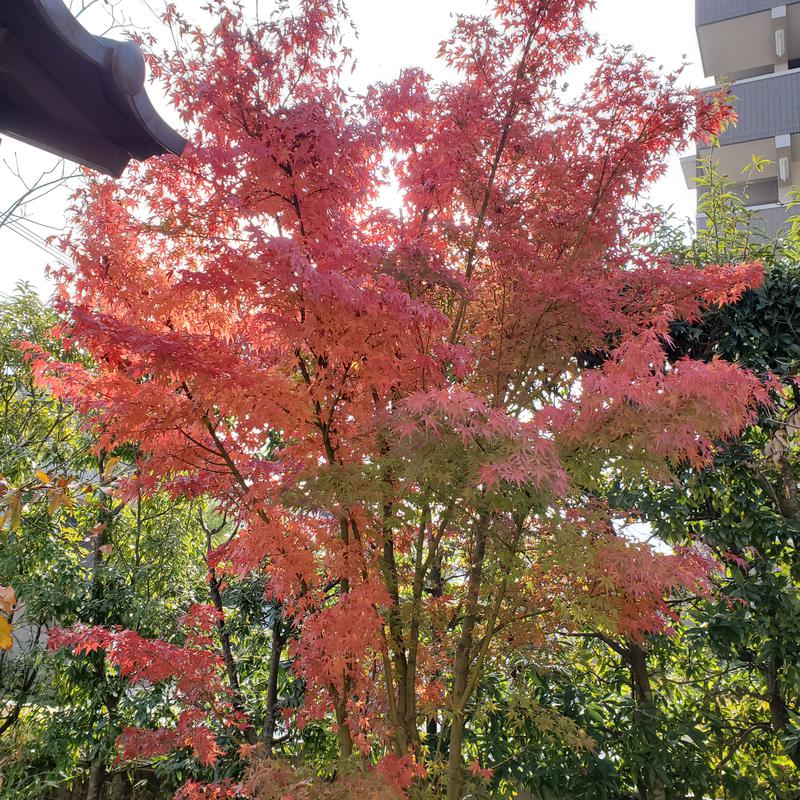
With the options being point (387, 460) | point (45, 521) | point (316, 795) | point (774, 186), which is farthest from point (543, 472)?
point (774, 186)

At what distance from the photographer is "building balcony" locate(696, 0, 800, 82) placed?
8109 mm

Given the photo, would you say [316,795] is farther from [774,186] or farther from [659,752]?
[774,186]

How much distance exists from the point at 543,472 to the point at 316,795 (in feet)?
4.92

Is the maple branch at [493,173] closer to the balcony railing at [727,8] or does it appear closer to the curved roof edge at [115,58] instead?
the curved roof edge at [115,58]

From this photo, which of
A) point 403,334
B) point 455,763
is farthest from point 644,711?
point 403,334

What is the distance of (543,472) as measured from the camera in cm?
182

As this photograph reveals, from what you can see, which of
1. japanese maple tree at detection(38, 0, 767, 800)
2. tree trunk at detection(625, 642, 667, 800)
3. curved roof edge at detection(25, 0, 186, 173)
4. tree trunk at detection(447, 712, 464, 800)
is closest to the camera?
curved roof edge at detection(25, 0, 186, 173)

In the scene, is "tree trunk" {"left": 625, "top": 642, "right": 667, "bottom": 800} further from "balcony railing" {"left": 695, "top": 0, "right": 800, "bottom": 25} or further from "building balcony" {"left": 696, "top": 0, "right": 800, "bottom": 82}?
"balcony railing" {"left": 695, "top": 0, "right": 800, "bottom": 25}

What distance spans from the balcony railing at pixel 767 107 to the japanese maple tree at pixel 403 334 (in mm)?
6411

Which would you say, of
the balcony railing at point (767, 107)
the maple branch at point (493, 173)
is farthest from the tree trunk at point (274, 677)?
the balcony railing at point (767, 107)

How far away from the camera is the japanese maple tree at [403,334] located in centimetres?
210

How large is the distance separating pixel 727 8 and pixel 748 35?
48 centimetres

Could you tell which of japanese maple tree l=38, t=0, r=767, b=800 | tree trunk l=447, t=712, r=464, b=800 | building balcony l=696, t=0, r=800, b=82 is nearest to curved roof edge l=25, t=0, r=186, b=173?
japanese maple tree l=38, t=0, r=767, b=800

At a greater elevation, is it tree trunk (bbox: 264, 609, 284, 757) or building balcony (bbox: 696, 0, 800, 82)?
building balcony (bbox: 696, 0, 800, 82)
